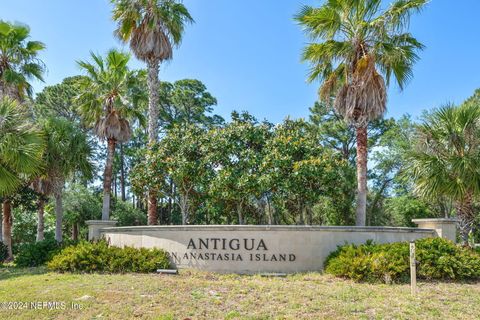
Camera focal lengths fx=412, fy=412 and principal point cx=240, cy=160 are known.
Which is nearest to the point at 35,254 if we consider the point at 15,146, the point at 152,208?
the point at 15,146

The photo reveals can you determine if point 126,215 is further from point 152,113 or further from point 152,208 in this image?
point 152,113

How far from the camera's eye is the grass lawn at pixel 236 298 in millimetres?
6953

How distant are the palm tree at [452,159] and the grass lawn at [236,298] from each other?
3127 millimetres

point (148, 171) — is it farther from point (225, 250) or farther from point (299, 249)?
point (299, 249)

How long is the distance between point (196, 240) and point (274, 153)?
17.3ft

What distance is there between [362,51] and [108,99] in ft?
35.0

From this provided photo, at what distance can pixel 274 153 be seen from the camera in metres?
15.5

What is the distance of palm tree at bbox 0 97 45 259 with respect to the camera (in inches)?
517

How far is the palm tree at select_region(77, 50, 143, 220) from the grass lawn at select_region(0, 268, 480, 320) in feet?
29.0

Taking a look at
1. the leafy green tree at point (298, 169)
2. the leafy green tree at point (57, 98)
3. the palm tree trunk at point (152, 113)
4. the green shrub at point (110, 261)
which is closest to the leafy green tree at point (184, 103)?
the leafy green tree at point (57, 98)

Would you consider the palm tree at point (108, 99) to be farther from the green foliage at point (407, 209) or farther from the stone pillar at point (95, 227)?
the green foliage at point (407, 209)

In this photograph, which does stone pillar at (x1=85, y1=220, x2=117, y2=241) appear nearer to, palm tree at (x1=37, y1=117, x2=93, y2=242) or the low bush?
palm tree at (x1=37, y1=117, x2=93, y2=242)

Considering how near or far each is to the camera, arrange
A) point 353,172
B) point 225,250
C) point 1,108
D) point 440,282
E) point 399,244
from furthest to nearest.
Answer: point 353,172 → point 1,108 → point 225,250 → point 399,244 → point 440,282

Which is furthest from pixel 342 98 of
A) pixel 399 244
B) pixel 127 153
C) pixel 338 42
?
pixel 127 153
